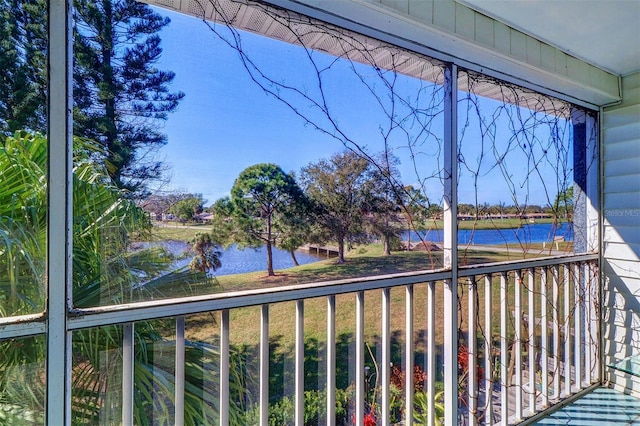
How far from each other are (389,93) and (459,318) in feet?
4.38

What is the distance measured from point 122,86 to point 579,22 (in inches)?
92.1

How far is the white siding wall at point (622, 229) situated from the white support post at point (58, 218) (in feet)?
11.5

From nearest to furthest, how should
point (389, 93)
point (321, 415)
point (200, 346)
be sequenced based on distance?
point (200, 346), point (321, 415), point (389, 93)

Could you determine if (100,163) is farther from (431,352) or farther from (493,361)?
(493,361)

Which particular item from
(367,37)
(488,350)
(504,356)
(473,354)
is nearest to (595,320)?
(504,356)

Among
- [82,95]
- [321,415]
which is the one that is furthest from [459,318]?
[82,95]

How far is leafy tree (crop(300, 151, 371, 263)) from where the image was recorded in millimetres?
1519

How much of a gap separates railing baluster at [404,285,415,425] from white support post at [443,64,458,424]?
239mm

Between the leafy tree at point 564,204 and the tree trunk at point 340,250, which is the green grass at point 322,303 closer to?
the tree trunk at point 340,250

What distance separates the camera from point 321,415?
5.09 ft

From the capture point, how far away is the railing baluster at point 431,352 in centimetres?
180

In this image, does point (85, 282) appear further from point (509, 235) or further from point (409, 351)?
point (509, 235)

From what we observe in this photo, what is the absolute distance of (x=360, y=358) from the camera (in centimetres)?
160

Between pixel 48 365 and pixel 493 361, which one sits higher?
pixel 48 365
